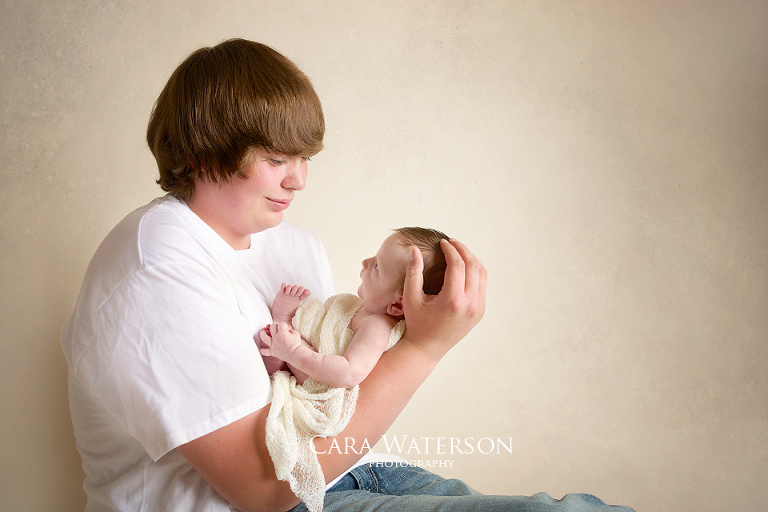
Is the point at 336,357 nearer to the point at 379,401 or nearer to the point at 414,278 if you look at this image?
the point at 379,401

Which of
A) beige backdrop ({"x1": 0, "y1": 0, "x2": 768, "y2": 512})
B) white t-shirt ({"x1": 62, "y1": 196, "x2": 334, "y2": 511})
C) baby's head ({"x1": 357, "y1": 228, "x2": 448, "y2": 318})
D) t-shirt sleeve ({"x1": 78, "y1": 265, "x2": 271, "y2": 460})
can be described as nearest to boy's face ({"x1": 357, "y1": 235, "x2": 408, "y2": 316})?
baby's head ({"x1": 357, "y1": 228, "x2": 448, "y2": 318})

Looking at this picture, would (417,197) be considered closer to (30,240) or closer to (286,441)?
(30,240)

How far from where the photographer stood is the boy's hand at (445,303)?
1256 mm

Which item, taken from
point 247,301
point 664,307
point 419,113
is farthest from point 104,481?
point 664,307

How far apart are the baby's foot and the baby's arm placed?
98 millimetres

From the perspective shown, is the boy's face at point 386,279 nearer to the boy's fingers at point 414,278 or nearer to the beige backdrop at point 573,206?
the boy's fingers at point 414,278

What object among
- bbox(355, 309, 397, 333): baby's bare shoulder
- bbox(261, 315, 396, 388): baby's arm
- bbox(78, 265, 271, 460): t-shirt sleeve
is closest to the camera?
bbox(78, 265, 271, 460): t-shirt sleeve

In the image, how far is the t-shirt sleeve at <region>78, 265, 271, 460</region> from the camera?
3.51 ft

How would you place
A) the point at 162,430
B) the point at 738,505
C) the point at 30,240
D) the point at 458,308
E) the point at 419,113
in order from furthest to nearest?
the point at 738,505 → the point at 419,113 → the point at 30,240 → the point at 458,308 → the point at 162,430

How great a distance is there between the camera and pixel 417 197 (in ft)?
8.13

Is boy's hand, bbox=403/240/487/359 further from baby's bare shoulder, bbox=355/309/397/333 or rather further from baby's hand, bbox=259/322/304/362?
baby's hand, bbox=259/322/304/362

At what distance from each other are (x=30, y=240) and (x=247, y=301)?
82 cm

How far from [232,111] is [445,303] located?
60 cm

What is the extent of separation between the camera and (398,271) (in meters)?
1.40
